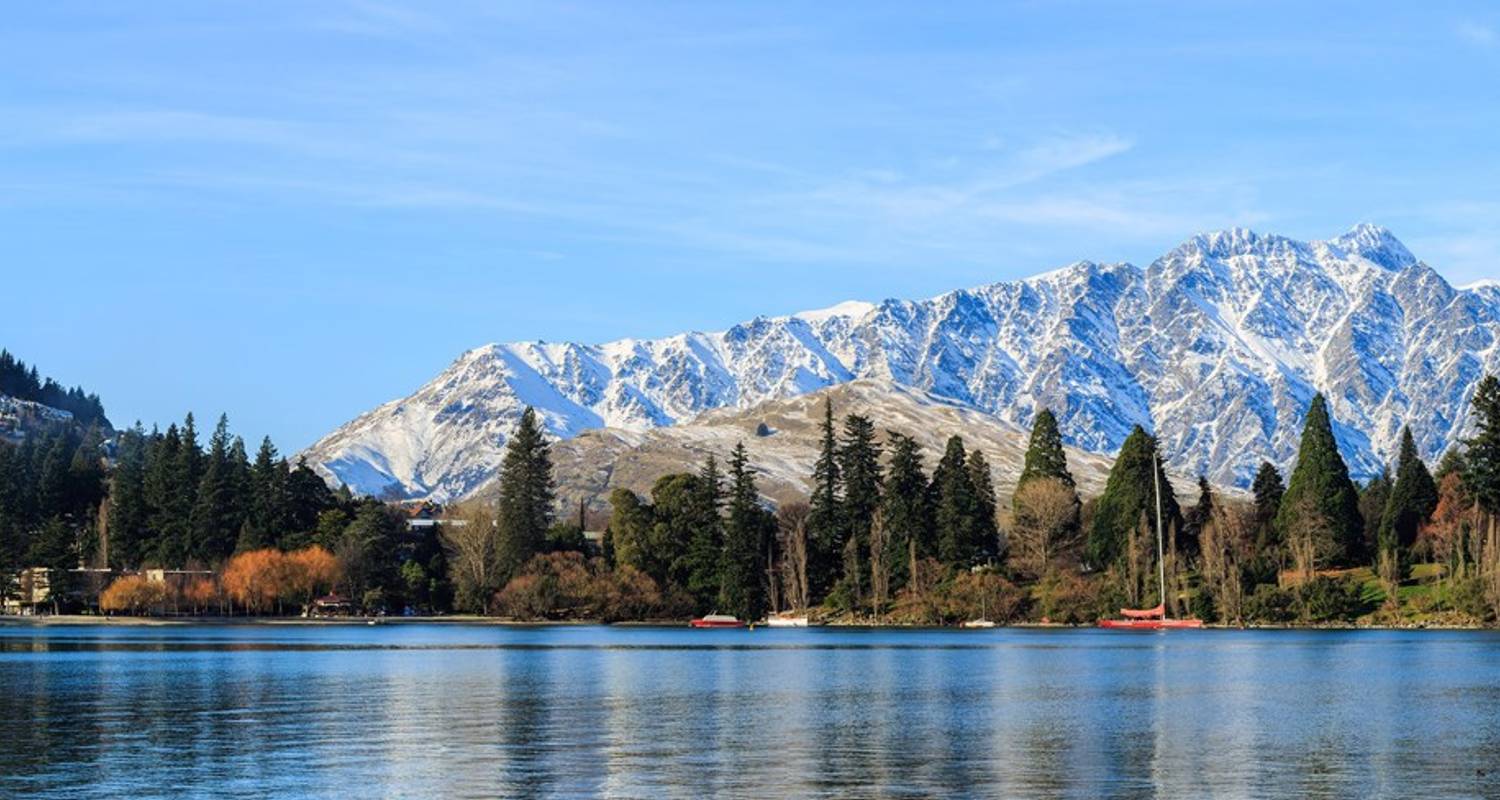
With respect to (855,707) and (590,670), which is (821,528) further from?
(855,707)

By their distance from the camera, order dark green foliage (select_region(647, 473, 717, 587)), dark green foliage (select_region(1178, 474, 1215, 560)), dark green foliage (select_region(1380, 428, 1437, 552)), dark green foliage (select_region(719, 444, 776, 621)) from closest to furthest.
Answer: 1. dark green foliage (select_region(1380, 428, 1437, 552))
2. dark green foliage (select_region(1178, 474, 1215, 560))
3. dark green foliage (select_region(719, 444, 776, 621))
4. dark green foliage (select_region(647, 473, 717, 587))

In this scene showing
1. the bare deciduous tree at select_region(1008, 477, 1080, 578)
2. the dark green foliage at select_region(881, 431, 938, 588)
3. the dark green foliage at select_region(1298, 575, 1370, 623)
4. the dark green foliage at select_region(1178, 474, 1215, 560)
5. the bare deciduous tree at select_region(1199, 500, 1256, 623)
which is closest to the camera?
the dark green foliage at select_region(1298, 575, 1370, 623)

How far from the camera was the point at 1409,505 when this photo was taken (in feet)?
543

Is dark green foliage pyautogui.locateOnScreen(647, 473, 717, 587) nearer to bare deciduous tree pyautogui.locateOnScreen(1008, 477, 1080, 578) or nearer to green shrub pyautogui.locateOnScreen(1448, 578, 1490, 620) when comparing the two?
bare deciduous tree pyautogui.locateOnScreen(1008, 477, 1080, 578)

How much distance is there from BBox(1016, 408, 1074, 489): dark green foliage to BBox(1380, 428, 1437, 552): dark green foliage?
33069 mm

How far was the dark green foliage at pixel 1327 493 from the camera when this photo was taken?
166 m

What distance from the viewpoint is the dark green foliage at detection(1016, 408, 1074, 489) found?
190m

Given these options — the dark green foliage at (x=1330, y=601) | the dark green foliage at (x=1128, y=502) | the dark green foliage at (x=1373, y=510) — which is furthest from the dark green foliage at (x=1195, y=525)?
the dark green foliage at (x=1330, y=601)

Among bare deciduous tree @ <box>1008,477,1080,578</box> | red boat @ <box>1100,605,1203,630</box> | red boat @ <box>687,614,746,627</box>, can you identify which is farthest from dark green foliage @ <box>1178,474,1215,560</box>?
red boat @ <box>687,614,746,627</box>

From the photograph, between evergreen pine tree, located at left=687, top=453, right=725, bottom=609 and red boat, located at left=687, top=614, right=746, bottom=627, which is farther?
evergreen pine tree, located at left=687, top=453, right=725, bottom=609

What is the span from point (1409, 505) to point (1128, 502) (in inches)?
909

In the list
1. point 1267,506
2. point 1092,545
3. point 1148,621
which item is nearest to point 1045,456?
point 1092,545

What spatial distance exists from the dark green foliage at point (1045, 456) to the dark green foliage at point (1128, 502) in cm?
1178

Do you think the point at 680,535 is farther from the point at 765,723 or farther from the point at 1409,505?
the point at 765,723
